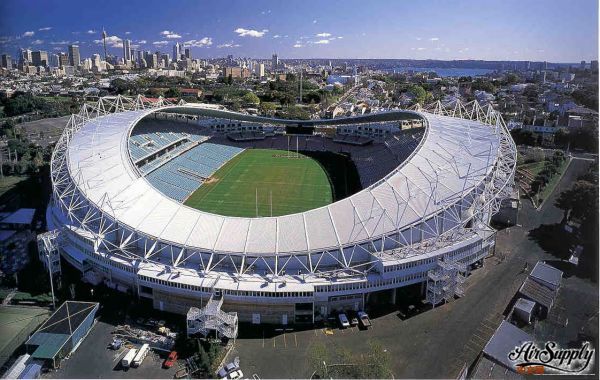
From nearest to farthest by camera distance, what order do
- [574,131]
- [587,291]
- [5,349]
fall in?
[5,349] → [587,291] → [574,131]

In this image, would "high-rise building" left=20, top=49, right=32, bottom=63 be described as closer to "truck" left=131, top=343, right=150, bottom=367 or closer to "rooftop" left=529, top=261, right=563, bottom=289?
"truck" left=131, top=343, right=150, bottom=367

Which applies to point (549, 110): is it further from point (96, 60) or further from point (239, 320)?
point (96, 60)

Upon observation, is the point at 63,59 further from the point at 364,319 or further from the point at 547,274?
the point at 547,274

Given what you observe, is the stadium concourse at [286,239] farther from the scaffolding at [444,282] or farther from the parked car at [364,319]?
the parked car at [364,319]

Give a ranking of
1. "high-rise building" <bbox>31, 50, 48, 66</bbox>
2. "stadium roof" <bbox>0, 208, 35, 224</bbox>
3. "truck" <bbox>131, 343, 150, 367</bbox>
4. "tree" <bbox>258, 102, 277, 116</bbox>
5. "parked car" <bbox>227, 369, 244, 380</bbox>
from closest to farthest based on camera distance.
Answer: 1. "parked car" <bbox>227, 369, 244, 380</bbox>
2. "truck" <bbox>131, 343, 150, 367</bbox>
3. "stadium roof" <bbox>0, 208, 35, 224</bbox>
4. "tree" <bbox>258, 102, 277, 116</bbox>
5. "high-rise building" <bbox>31, 50, 48, 66</bbox>

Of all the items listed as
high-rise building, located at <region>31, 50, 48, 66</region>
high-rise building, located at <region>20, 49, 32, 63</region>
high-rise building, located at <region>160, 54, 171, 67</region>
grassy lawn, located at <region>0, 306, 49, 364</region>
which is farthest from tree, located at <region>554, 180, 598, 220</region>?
high-rise building, located at <region>160, 54, 171, 67</region>

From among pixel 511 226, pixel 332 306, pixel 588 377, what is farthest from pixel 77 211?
pixel 511 226
